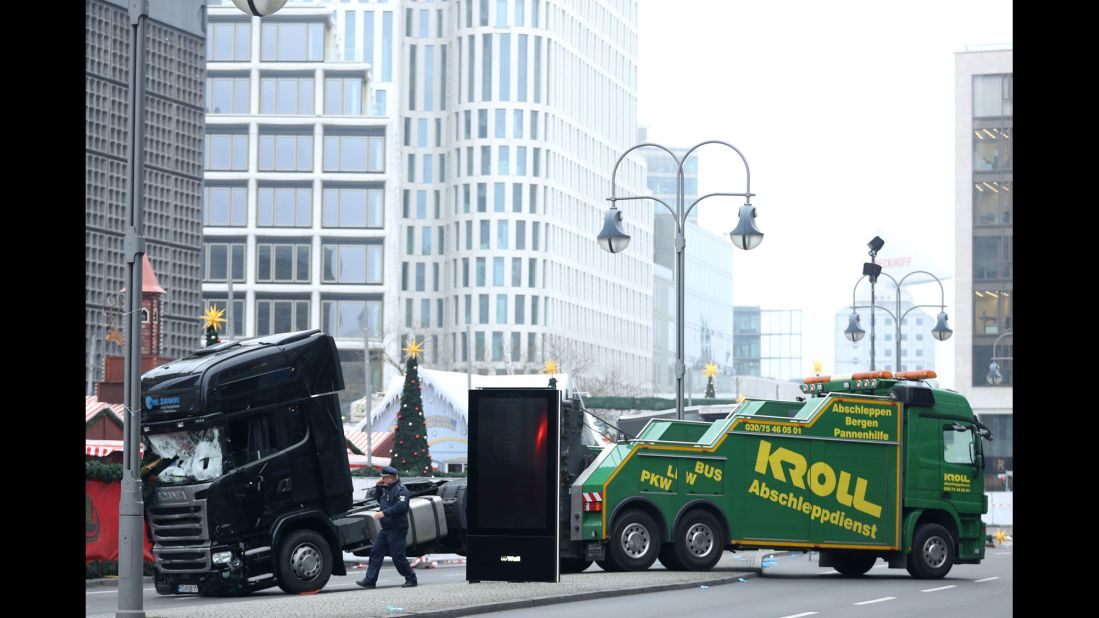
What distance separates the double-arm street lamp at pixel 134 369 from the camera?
13828mm

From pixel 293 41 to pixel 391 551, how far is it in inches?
4151

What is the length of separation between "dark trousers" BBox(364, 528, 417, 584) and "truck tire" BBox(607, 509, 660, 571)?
139 inches

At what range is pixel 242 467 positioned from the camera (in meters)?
21.2

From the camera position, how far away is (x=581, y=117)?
154 m

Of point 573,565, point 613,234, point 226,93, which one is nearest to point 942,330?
point 613,234

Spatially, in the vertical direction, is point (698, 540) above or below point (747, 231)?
below

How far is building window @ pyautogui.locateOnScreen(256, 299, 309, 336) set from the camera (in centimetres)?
12600

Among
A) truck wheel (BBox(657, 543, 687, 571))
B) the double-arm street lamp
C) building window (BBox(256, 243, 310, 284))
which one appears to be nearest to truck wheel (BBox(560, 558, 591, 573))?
truck wheel (BBox(657, 543, 687, 571))

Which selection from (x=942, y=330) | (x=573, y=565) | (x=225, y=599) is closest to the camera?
(x=225, y=599)

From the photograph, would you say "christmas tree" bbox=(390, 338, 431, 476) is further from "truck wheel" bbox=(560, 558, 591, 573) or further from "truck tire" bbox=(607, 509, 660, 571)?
"truck tire" bbox=(607, 509, 660, 571)

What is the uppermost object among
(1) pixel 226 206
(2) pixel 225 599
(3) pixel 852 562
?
(1) pixel 226 206

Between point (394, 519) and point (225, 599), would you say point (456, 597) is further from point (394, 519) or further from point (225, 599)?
point (225, 599)
